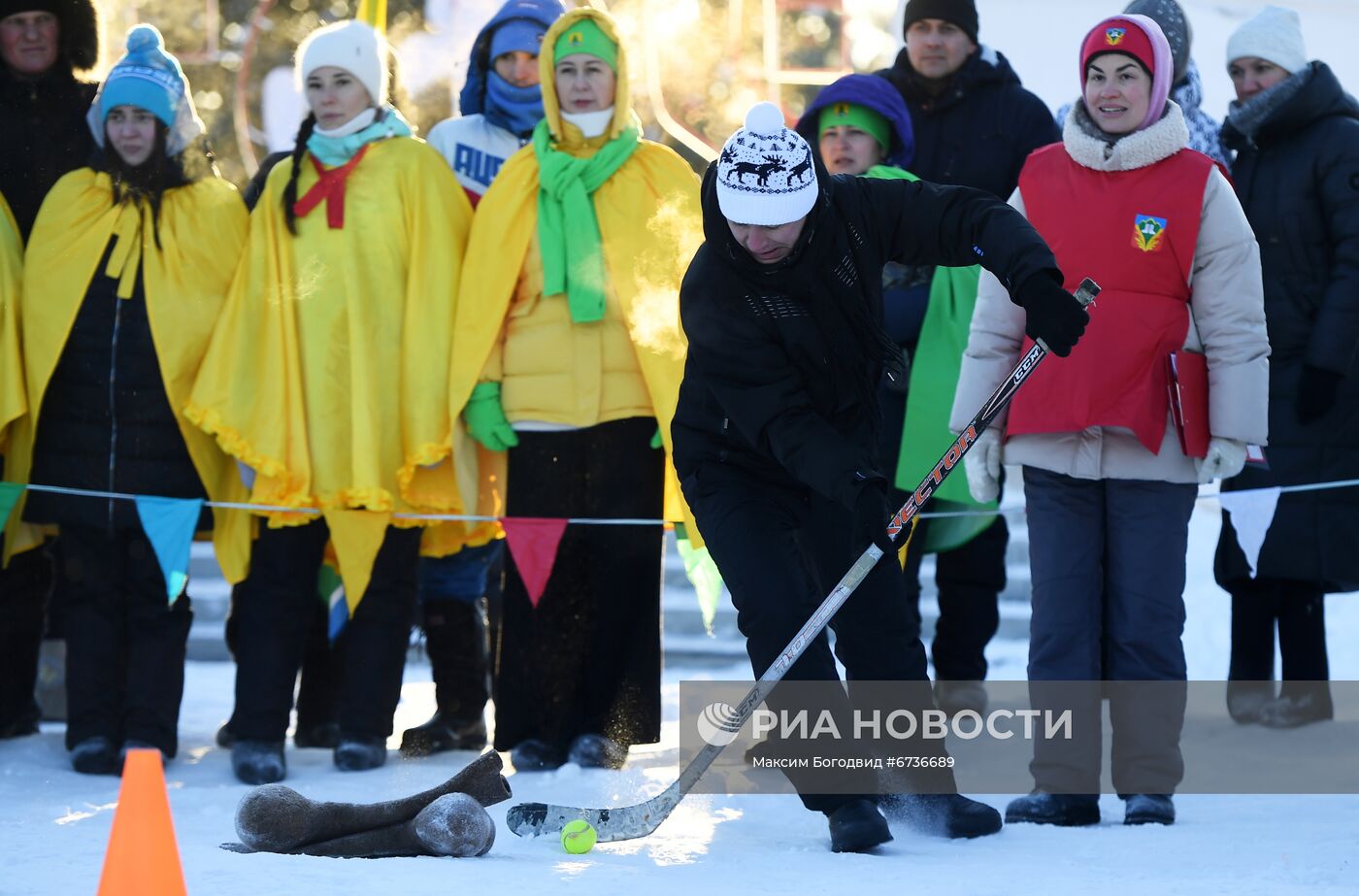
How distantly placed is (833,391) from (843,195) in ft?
1.58

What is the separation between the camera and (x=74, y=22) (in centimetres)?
677

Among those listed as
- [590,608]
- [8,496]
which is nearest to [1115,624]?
[590,608]

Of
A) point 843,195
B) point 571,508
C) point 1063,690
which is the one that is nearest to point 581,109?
point 571,508

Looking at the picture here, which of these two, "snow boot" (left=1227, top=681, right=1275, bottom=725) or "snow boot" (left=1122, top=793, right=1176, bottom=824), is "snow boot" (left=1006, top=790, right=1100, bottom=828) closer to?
"snow boot" (left=1122, top=793, right=1176, bottom=824)

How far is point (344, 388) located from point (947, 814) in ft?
8.33

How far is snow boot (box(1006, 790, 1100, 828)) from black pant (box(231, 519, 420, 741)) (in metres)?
2.18

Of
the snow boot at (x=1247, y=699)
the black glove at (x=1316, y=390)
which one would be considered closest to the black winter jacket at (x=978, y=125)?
the black glove at (x=1316, y=390)

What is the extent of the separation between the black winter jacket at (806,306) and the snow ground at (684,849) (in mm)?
898

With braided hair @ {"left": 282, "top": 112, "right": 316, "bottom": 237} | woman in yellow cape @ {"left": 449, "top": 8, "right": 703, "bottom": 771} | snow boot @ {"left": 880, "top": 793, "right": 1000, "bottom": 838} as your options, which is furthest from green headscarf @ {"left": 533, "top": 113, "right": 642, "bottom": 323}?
snow boot @ {"left": 880, "top": 793, "right": 1000, "bottom": 838}

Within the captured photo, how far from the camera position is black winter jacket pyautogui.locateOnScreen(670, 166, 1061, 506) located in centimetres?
463

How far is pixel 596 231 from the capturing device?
623 cm

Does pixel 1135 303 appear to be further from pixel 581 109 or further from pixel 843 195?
pixel 581 109

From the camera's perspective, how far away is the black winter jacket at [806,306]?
4.63m

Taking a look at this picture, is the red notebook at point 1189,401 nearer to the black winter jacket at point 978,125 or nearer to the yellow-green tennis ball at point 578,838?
the black winter jacket at point 978,125
